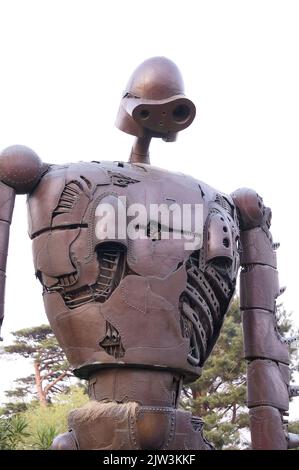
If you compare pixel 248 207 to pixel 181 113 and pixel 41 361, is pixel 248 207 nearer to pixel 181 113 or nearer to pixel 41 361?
pixel 181 113

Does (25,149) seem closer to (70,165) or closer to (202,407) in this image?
(70,165)

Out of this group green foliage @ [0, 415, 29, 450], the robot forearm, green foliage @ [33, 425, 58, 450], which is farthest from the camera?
green foliage @ [33, 425, 58, 450]

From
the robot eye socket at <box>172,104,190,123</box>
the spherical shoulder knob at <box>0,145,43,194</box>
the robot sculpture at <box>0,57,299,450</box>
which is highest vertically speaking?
the robot eye socket at <box>172,104,190,123</box>

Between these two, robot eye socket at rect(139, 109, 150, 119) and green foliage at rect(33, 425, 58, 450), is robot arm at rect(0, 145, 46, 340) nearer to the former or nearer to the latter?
robot eye socket at rect(139, 109, 150, 119)

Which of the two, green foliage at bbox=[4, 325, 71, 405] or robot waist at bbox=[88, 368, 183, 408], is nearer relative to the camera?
robot waist at bbox=[88, 368, 183, 408]

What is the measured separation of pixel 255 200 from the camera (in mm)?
6746

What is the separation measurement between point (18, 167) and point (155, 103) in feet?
4.35

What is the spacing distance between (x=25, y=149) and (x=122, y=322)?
5.11 feet

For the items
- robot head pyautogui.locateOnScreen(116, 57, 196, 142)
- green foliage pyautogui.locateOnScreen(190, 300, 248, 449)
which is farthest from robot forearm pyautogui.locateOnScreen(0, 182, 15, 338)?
green foliage pyautogui.locateOnScreen(190, 300, 248, 449)

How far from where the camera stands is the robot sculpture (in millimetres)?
5312

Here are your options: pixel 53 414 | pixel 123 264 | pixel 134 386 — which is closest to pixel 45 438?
pixel 53 414

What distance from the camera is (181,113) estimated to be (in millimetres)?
6277

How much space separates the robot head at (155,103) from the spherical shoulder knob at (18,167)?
3.45 feet

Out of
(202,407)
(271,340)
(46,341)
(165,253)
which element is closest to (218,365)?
(202,407)
